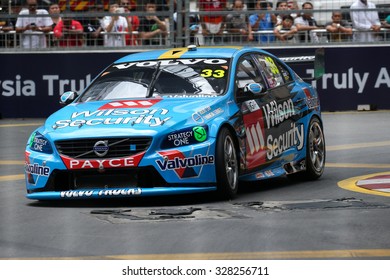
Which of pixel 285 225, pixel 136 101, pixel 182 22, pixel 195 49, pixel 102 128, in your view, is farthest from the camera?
pixel 182 22

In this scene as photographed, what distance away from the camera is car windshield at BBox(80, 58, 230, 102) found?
11.5m

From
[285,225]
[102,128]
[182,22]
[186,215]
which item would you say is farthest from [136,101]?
[182,22]

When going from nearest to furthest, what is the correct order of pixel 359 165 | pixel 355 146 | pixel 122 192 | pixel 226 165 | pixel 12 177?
pixel 122 192, pixel 226 165, pixel 12 177, pixel 359 165, pixel 355 146

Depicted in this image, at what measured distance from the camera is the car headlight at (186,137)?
10.3 meters

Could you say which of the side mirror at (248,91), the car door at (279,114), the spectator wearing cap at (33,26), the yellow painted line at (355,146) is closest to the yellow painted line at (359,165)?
the car door at (279,114)

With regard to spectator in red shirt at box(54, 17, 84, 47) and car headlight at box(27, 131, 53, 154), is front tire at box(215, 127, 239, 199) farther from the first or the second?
spectator in red shirt at box(54, 17, 84, 47)

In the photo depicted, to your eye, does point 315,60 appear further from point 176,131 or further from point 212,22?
point 212,22

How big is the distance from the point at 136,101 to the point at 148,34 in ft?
36.1

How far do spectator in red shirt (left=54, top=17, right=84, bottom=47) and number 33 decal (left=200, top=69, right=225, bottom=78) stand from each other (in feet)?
34.2

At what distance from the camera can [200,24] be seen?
21.9 metres

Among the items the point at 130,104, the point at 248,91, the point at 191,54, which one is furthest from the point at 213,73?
the point at 130,104

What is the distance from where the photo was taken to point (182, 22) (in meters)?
21.8

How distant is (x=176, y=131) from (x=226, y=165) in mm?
559

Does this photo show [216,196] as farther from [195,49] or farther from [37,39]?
[37,39]
